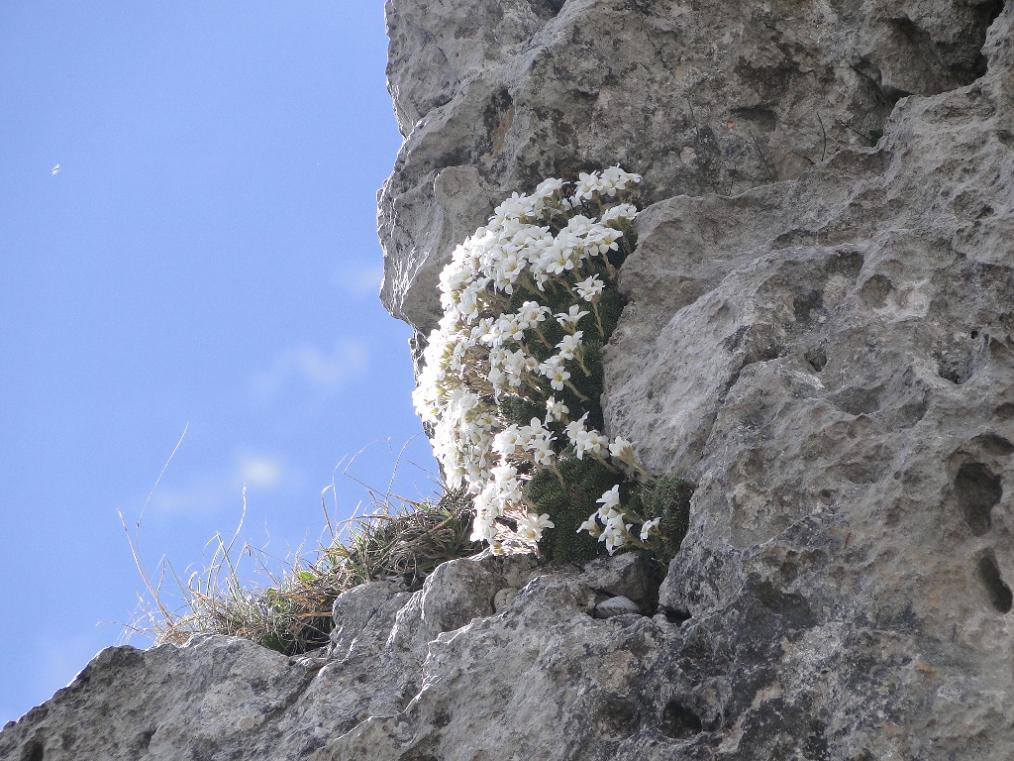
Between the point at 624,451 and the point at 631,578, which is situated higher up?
the point at 624,451

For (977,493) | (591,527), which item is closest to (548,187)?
(591,527)

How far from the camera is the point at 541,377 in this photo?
230 inches

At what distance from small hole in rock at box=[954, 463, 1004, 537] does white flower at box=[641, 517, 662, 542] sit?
1288 mm

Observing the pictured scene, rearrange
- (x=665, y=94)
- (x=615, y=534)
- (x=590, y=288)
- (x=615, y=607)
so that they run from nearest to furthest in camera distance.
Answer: (x=615, y=607) < (x=615, y=534) < (x=590, y=288) < (x=665, y=94)

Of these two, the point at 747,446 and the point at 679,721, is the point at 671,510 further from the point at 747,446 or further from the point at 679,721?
the point at 679,721

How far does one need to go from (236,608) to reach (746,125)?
4.30 meters

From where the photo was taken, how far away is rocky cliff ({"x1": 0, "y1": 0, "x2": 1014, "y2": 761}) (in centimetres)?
309

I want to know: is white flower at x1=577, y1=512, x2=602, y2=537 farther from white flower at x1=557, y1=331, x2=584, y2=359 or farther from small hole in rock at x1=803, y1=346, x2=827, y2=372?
small hole in rock at x1=803, y1=346, x2=827, y2=372

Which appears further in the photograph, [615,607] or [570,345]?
[570,345]

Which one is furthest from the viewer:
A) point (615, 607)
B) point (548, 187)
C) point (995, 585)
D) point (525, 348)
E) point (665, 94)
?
point (665, 94)

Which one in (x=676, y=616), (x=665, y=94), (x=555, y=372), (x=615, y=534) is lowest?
(x=676, y=616)

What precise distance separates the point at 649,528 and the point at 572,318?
1.48 metres

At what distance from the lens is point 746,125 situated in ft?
20.8

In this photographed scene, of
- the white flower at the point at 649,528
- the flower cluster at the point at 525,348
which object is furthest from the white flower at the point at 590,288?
the white flower at the point at 649,528
